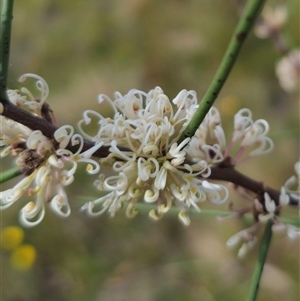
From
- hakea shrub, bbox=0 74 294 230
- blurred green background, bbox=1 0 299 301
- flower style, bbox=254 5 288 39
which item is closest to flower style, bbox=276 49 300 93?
flower style, bbox=254 5 288 39

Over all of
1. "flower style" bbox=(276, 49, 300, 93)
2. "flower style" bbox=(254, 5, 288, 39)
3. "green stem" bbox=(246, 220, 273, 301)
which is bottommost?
"green stem" bbox=(246, 220, 273, 301)

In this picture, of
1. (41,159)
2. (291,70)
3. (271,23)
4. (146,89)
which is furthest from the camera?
(146,89)

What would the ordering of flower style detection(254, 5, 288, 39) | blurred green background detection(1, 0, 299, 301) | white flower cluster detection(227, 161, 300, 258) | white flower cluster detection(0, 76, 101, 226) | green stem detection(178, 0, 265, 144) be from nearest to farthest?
green stem detection(178, 0, 265, 144), white flower cluster detection(0, 76, 101, 226), white flower cluster detection(227, 161, 300, 258), flower style detection(254, 5, 288, 39), blurred green background detection(1, 0, 299, 301)

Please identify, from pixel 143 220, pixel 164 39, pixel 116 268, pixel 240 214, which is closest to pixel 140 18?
pixel 164 39

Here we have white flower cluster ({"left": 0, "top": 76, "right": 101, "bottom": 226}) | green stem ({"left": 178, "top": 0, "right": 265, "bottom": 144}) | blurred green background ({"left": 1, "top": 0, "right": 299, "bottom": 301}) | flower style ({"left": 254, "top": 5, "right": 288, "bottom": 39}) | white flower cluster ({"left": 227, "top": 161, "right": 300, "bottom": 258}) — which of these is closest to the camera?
green stem ({"left": 178, "top": 0, "right": 265, "bottom": 144})

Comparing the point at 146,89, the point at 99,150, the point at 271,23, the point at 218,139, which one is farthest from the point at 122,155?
the point at 146,89

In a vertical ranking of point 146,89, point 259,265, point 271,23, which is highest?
point 271,23

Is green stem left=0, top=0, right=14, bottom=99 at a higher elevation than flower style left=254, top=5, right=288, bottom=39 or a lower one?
higher

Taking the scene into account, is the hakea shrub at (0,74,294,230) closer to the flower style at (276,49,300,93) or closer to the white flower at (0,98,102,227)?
the white flower at (0,98,102,227)

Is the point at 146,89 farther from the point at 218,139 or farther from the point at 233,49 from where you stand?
the point at 233,49
